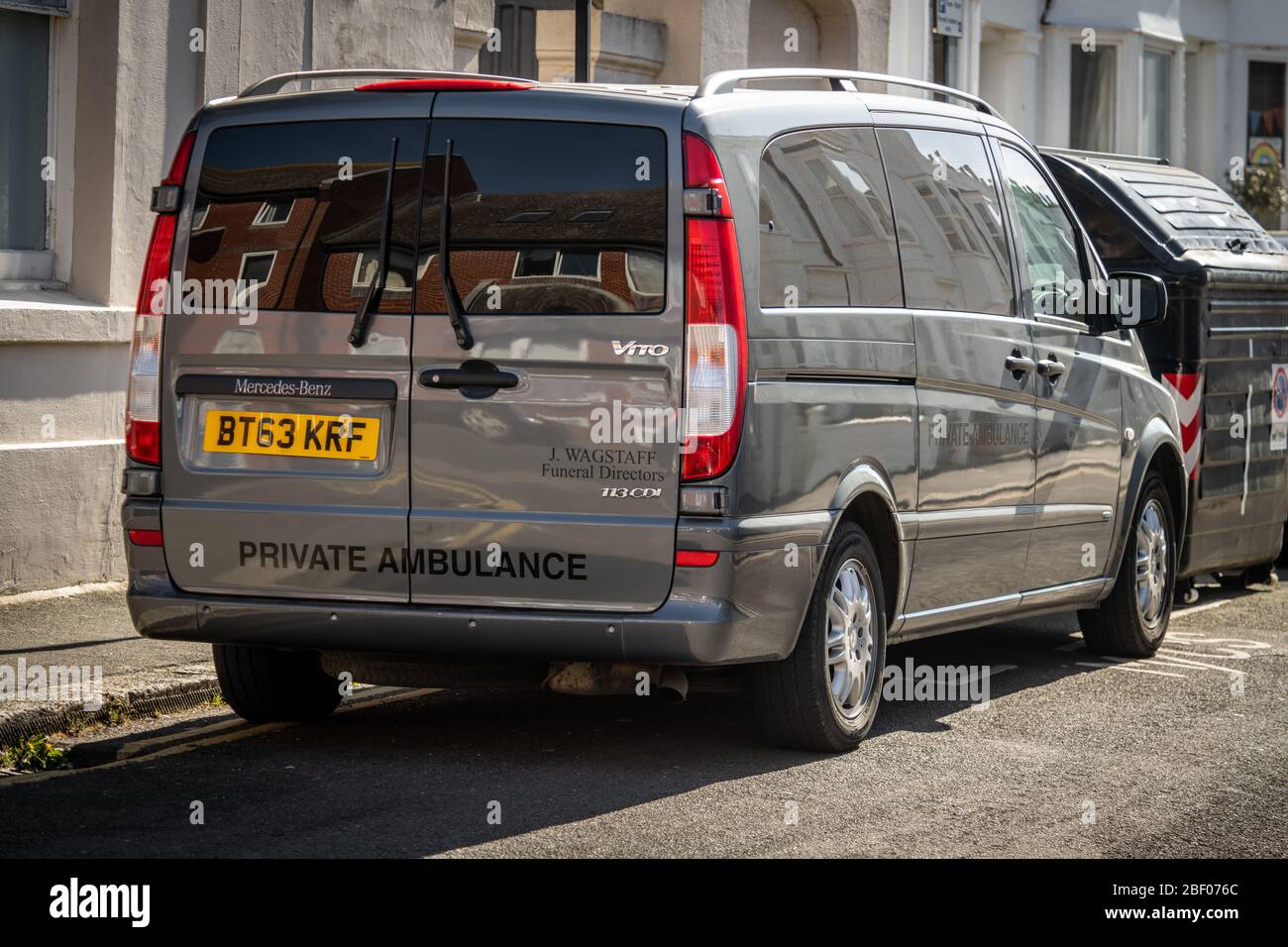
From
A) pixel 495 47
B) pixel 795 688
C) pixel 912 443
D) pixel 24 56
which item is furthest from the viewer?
pixel 495 47

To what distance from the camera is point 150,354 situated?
6906mm

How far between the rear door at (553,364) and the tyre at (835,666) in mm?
756

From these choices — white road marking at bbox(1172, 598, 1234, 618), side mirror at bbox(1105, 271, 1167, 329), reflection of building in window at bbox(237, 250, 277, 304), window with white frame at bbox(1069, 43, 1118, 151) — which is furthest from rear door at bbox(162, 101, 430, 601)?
window with white frame at bbox(1069, 43, 1118, 151)

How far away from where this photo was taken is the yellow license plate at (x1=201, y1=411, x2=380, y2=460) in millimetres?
6668

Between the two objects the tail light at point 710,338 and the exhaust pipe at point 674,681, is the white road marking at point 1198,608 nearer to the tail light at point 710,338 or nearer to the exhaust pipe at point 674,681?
the exhaust pipe at point 674,681

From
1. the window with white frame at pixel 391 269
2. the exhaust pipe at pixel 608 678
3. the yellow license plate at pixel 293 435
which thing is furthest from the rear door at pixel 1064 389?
the yellow license plate at pixel 293 435

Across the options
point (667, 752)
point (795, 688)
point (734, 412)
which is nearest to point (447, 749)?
point (667, 752)

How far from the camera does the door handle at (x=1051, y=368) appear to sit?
333 inches

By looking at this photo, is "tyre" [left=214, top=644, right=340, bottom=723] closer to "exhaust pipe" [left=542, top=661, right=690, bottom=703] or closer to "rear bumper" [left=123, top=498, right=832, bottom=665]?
"rear bumper" [left=123, top=498, right=832, bottom=665]

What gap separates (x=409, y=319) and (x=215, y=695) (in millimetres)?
2333

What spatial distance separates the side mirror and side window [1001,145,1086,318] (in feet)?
0.61

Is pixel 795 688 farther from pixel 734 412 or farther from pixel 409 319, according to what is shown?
pixel 409 319

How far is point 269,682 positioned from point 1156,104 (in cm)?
1985

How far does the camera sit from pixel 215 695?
8.24 metres
